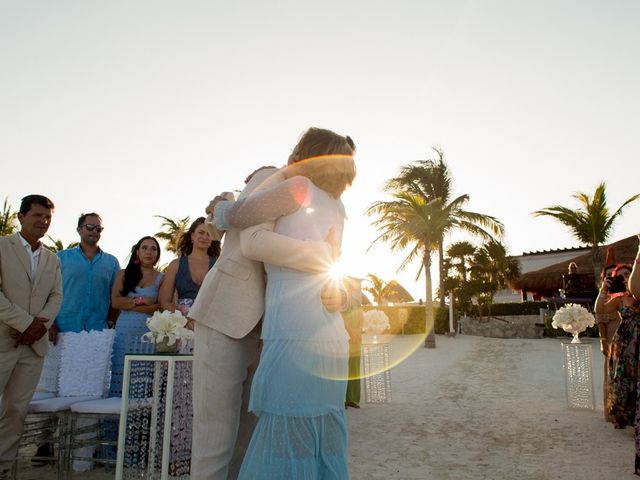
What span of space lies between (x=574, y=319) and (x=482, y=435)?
9.32 ft

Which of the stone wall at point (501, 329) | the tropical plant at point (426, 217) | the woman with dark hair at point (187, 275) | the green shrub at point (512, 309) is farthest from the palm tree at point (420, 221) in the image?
the woman with dark hair at point (187, 275)

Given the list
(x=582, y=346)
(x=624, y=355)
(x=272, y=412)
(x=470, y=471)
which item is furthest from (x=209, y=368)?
(x=582, y=346)

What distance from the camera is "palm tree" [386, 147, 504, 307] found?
764 inches

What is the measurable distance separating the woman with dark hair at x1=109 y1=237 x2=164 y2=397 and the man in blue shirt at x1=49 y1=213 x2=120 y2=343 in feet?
0.71

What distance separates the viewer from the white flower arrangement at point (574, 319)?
686 centimetres

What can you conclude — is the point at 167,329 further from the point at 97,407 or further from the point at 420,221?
the point at 420,221

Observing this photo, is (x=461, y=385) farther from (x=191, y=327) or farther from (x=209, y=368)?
(x=209, y=368)

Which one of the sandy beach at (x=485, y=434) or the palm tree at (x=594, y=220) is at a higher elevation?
the palm tree at (x=594, y=220)

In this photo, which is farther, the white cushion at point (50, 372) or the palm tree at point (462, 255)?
→ the palm tree at point (462, 255)

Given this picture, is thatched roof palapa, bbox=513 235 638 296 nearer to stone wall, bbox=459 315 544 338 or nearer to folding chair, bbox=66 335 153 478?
stone wall, bbox=459 315 544 338

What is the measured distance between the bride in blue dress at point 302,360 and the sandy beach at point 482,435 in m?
2.38

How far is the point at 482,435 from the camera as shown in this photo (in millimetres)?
5117

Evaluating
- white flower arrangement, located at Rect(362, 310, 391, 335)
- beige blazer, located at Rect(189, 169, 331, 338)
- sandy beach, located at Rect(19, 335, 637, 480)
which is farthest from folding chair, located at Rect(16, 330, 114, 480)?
white flower arrangement, located at Rect(362, 310, 391, 335)

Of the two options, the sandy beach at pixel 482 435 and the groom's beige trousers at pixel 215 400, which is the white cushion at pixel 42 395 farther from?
the groom's beige trousers at pixel 215 400
